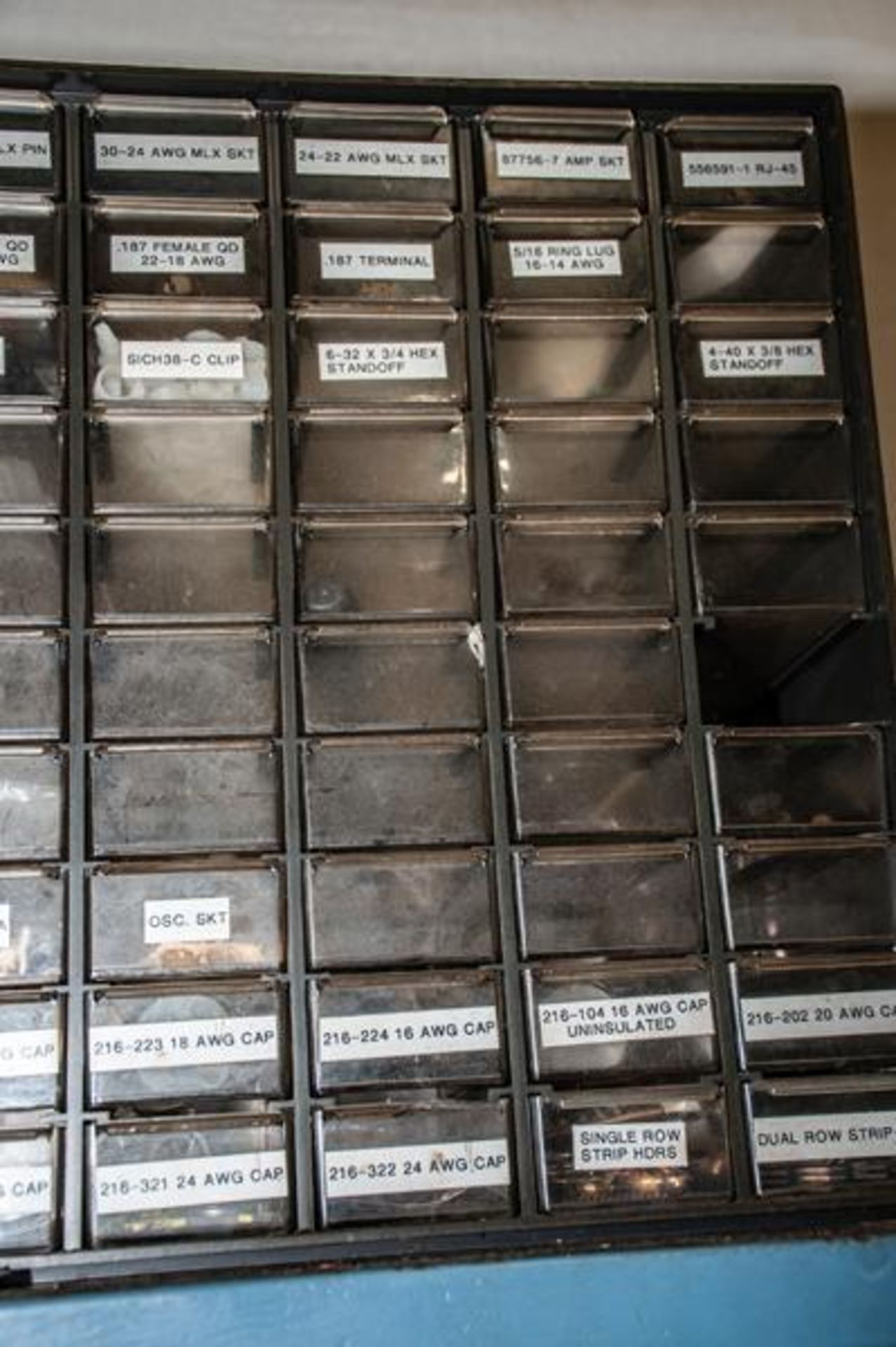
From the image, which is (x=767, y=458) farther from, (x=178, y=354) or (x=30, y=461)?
(x=30, y=461)

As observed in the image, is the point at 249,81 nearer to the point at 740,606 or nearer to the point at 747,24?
the point at 747,24

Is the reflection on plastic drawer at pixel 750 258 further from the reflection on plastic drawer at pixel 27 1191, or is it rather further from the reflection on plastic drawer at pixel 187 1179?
the reflection on plastic drawer at pixel 27 1191

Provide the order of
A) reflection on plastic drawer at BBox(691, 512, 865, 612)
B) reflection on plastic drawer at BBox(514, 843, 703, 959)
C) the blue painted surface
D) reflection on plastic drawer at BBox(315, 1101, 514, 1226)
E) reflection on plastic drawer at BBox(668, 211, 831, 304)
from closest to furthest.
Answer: the blue painted surface, reflection on plastic drawer at BBox(315, 1101, 514, 1226), reflection on plastic drawer at BBox(514, 843, 703, 959), reflection on plastic drawer at BBox(691, 512, 865, 612), reflection on plastic drawer at BBox(668, 211, 831, 304)

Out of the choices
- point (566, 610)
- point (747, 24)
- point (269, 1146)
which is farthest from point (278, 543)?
point (747, 24)

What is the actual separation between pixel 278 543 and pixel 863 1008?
2.96 ft

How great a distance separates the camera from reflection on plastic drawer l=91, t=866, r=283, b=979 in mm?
1617

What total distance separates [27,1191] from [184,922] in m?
0.33

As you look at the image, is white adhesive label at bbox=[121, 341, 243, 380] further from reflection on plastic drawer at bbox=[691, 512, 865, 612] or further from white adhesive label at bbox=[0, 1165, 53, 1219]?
white adhesive label at bbox=[0, 1165, 53, 1219]


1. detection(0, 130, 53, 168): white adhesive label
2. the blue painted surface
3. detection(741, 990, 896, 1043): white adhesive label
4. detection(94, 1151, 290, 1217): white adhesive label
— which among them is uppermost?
detection(0, 130, 53, 168): white adhesive label

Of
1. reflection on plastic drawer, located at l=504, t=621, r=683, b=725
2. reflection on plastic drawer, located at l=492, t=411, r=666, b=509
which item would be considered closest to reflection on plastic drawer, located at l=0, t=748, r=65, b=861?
reflection on plastic drawer, located at l=504, t=621, r=683, b=725

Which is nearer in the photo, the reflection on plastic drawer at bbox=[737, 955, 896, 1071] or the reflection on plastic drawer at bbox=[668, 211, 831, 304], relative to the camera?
the reflection on plastic drawer at bbox=[737, 955, 896, 1071]

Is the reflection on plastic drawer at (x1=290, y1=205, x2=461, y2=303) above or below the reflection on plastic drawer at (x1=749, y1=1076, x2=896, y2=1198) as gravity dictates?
above

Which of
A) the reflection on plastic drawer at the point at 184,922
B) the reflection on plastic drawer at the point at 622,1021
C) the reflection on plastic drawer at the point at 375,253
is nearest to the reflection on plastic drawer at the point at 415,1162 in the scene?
the reflection on plastic drawer at the point at 622,1021

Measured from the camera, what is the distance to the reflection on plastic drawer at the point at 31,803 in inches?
63.9
